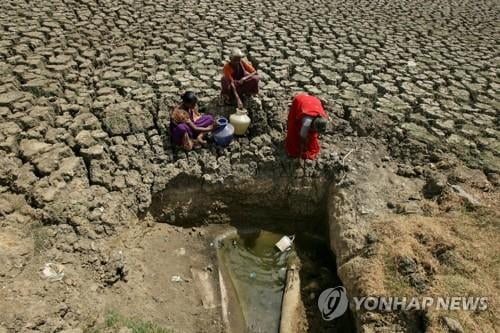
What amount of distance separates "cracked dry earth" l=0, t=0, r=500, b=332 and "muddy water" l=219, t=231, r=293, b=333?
16.2 inches

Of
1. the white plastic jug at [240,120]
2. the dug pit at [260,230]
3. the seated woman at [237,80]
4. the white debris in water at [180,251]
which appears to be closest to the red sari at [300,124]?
the dug pit at [260,230]

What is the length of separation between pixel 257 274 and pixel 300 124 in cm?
192

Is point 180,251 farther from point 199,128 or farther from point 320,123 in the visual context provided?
point 320,123

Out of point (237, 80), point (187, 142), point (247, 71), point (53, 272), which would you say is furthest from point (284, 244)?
point (53, 272)

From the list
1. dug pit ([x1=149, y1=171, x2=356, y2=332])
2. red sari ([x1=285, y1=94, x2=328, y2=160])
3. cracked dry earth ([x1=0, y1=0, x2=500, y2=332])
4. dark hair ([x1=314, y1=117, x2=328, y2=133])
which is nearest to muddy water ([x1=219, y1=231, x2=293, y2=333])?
dug pit ([x1=149, y1=171, x2=356, y2=332])

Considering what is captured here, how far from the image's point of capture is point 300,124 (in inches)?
194

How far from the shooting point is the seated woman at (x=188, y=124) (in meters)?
5.06

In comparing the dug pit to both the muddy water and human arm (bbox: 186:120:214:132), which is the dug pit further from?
human arm (bbox: 186:120:214:132)

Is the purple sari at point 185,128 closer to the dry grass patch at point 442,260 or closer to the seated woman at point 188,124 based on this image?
the seated woman at point 188,124

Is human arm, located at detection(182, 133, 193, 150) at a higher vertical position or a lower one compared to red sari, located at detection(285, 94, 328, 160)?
lower

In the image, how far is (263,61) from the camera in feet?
21.4

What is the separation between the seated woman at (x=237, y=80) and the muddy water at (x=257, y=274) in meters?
1.85

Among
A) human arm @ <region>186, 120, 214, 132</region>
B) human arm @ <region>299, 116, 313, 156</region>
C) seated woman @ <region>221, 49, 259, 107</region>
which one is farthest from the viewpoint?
seated woman @ <region>221, 49, 259, 107</region>

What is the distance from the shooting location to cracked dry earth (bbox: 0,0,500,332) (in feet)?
13.9
